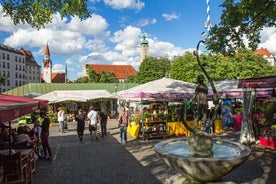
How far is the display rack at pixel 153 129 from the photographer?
1395 cm

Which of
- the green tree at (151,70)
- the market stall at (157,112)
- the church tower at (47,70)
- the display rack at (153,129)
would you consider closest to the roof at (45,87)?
the green tree at (151,70)

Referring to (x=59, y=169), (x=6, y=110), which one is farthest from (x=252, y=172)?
(x=6, y=110)

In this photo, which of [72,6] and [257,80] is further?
[257,80]

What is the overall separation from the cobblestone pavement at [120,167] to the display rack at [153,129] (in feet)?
5.07

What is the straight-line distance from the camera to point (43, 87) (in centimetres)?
3872

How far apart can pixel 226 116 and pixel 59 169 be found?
11403 millimetres

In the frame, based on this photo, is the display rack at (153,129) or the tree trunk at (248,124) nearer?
the tree trunk at (248,124)

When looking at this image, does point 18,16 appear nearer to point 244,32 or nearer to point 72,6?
point 72,6

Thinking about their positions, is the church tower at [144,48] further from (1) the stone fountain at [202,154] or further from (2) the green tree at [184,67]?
(1) the stone fountain at [202,154]

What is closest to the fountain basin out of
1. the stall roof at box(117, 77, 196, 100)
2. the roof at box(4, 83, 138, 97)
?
the stall roof at box(117, 77, 196, 100)

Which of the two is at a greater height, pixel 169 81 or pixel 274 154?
pixel 169 81

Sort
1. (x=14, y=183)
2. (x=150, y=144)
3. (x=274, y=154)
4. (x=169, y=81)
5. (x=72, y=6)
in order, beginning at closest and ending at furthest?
(x=14, y=183), (x=72, y=6), (x=274, y=154), (x=150, y=144), (x=169, y=81)

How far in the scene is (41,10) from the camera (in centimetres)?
857

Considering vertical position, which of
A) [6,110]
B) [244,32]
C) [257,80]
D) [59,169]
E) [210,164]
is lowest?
[59,169]
